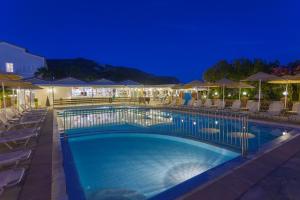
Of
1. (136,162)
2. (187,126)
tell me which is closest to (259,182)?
(136,162)

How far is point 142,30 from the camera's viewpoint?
64.8 meters

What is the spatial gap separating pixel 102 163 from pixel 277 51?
252 ft

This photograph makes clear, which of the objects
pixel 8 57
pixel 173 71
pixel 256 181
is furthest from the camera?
pixel 173 71

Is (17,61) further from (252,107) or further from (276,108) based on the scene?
(276,108)

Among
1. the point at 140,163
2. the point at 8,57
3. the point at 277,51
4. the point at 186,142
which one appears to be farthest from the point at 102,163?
the point at 277,51

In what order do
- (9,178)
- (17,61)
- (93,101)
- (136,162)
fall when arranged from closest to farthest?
1. (9,178)
2. (136,162)
3. (93,101)
4. (17,61)

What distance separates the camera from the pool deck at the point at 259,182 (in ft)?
10.0

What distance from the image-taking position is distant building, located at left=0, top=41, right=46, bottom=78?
Answer: 24647 mm

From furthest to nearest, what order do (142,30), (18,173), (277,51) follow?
(277,51)
(142,30)
(18,173)

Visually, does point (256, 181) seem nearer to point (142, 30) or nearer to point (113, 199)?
point (113, 199)

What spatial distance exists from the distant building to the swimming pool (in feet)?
68.9

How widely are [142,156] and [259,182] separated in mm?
3778

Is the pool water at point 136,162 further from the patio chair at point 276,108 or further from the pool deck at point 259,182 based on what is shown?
the patio chair at point 276,108

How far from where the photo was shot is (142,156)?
6699mm
